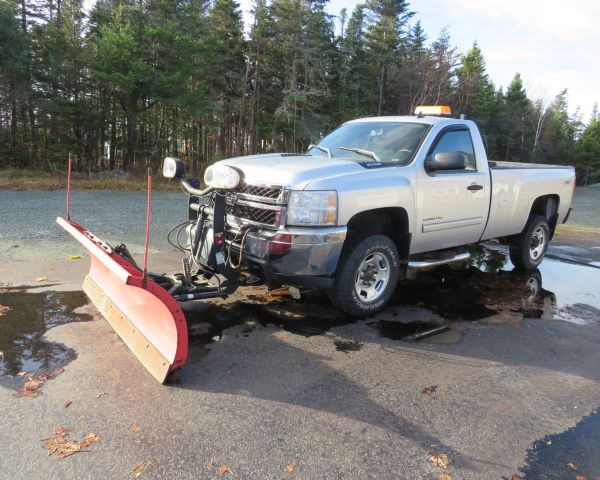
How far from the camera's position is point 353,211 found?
4312 mm

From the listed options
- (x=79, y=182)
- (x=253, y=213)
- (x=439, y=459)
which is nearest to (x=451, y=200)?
(x=253, y=213)

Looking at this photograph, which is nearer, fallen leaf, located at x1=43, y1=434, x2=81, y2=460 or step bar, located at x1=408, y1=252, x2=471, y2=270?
A: fallen leaf, located at x1=43, y1=434, x2=81, y2=460

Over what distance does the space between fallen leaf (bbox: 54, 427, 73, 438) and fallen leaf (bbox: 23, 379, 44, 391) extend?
0.61 m

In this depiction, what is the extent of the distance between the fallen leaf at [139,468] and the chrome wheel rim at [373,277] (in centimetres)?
267

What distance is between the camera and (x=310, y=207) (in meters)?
4.08

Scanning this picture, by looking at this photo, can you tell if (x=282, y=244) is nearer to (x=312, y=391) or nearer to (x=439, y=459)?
(x=312, y=391)

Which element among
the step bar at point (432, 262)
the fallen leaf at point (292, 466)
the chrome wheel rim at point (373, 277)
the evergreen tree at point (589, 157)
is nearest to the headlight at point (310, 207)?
the chrome wheel rim at point (373, 277)

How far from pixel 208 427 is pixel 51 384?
4.25ft

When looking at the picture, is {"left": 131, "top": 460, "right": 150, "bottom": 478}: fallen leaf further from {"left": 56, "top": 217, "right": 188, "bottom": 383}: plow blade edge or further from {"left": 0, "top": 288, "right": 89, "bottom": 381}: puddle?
{"left": 0, "top": 288, "right": 89, "bottom": 381}: puddle

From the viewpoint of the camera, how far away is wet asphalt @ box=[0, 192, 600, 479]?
8.45 feet

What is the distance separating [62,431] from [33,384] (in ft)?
2.32

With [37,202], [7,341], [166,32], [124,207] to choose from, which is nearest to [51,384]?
[7,341]

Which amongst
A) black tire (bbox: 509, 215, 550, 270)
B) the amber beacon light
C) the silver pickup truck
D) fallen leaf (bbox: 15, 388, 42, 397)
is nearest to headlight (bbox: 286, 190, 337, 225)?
the silver pickup truck

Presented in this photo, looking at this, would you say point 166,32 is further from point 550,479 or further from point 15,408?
point 550,479
